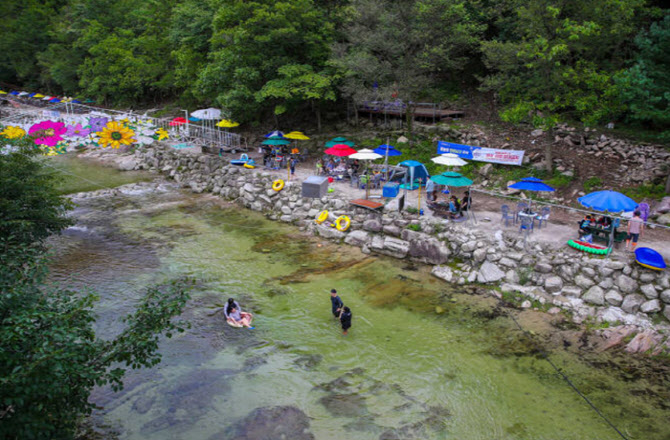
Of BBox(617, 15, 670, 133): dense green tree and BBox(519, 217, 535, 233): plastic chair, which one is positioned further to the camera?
→ BBox(617, 15, 670, 133): dense green tree

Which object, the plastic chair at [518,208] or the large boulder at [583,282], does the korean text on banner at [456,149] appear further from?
the large boulder at [583,282]

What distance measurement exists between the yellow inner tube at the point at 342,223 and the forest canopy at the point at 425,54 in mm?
8156

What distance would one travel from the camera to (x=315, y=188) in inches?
840

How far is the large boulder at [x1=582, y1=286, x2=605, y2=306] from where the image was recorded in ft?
43.5

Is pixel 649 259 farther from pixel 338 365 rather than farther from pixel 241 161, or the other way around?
pixel 241 161

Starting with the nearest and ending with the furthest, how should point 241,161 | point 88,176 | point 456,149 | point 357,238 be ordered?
point 357,238 < point 456,149 < point 241,161 < point 88,176

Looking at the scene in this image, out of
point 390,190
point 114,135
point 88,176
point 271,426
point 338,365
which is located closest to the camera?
point 271,426

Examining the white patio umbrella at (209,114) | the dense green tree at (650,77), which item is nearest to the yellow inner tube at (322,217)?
the dense green tree at (650,77)

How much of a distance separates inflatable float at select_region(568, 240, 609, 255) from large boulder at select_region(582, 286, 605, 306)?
4.51ft

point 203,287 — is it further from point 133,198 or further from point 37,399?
point 133,198

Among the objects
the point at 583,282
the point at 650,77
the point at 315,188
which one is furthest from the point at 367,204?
the point at 650,77

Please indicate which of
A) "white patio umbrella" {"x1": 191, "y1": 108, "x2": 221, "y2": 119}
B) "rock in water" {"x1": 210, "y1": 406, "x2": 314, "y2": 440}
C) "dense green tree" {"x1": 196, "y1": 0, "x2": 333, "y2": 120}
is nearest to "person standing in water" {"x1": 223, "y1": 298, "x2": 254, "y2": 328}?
"rock in water" {"x1": 210, "y1": 406, "x2": 314, "y2": 440}

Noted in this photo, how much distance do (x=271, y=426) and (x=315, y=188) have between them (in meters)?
13.3

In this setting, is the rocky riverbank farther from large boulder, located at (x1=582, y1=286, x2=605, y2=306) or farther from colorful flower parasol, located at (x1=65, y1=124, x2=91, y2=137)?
colorful flower parasol, located at (x1=65, y1=124, x2=91, y2=137)
